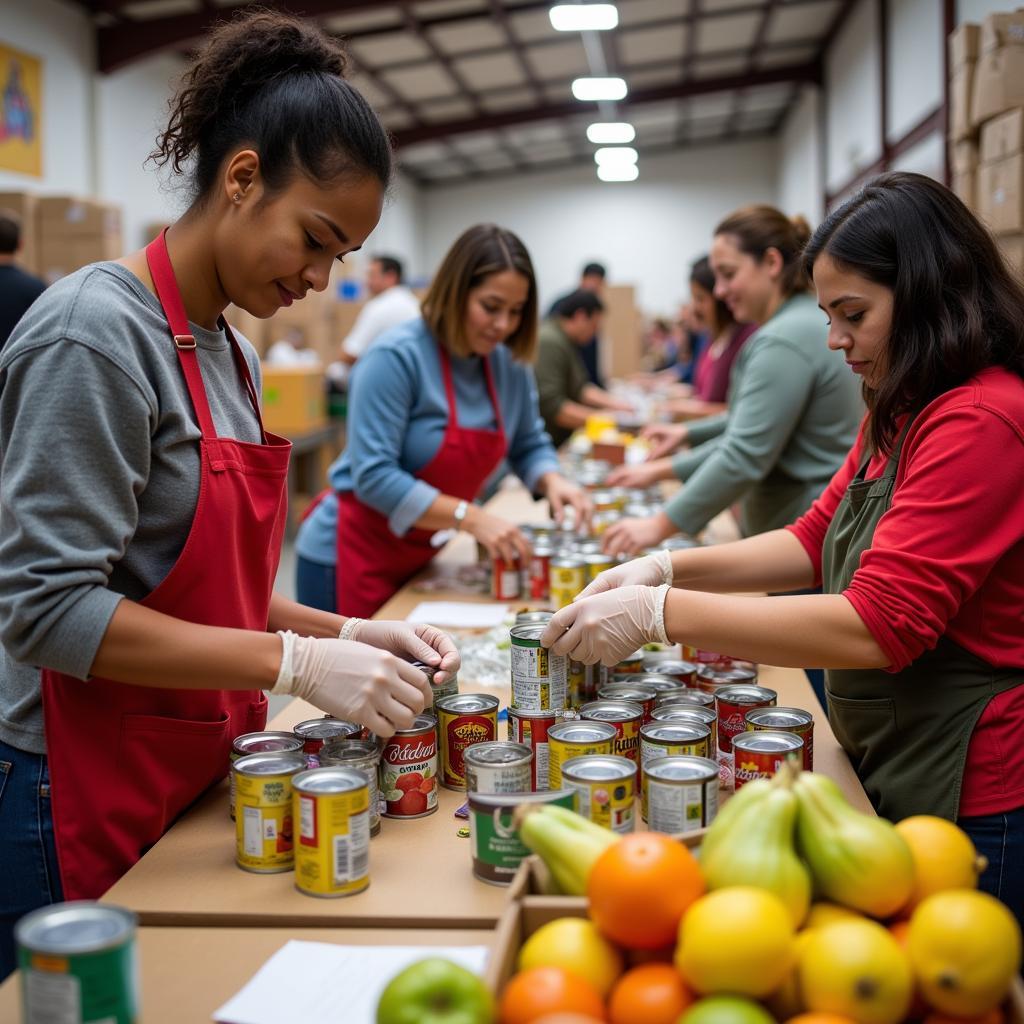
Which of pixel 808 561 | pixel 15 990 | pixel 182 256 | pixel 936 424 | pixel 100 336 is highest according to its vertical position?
pixel 182 256

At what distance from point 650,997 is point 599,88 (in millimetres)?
10763

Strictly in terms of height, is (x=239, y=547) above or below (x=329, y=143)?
below

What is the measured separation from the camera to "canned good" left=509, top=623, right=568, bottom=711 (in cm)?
168

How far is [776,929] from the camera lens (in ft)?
3.05

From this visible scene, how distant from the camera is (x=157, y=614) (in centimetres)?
135

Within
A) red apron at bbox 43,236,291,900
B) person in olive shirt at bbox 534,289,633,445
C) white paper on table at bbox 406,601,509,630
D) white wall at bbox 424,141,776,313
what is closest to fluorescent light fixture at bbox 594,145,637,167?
white wall at bbox 424,141,776,313

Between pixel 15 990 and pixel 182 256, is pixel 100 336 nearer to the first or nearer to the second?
pixel 182 256

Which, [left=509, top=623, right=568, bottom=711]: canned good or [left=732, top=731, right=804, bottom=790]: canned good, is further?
[left=509, top=623, right=568, bottom=711]: canned good

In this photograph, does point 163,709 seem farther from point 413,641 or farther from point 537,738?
point 537,738

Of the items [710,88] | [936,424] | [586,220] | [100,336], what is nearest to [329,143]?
[100,336]

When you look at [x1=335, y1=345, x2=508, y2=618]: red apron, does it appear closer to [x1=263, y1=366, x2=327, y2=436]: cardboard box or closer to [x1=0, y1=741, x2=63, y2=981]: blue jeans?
[x1=0, y1=741, x2=63, y2=981]: blue jeans

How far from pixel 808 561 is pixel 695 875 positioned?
125 centimetres

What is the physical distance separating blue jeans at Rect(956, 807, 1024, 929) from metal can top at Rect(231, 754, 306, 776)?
1.03 metres

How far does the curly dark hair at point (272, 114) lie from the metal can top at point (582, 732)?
0.83 m
